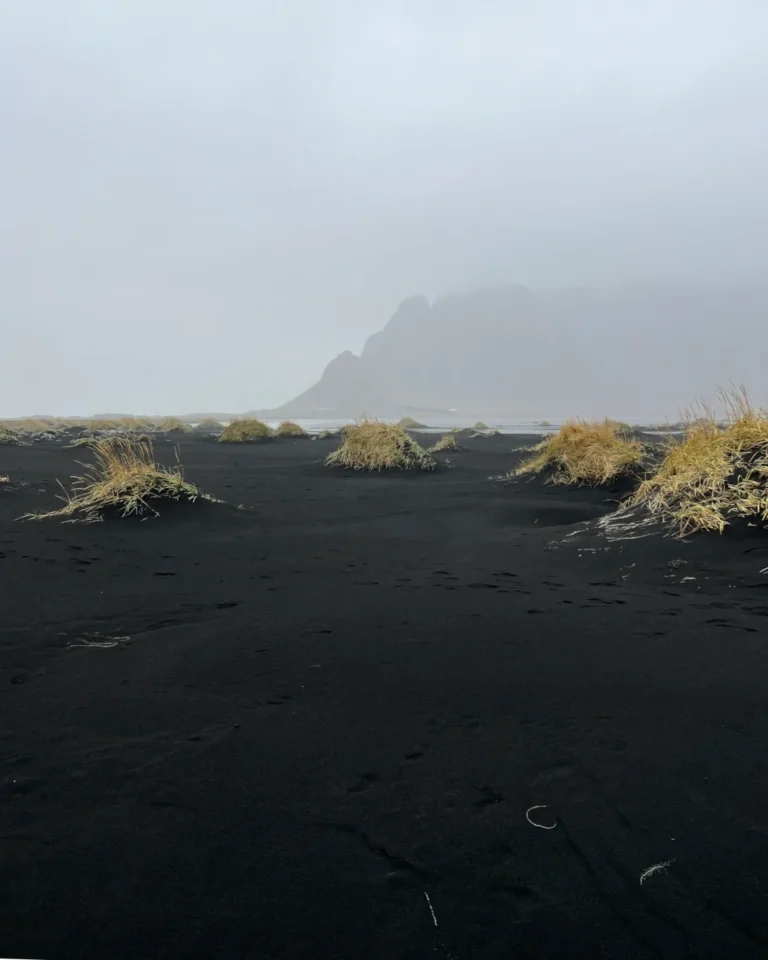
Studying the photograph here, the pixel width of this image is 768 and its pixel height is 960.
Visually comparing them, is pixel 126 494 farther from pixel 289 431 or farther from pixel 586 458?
pixel 289 431

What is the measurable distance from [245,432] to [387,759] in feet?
69.1

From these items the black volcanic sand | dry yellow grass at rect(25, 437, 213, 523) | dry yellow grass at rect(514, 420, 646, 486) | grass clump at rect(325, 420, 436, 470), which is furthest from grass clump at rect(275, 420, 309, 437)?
the black volcanic sand

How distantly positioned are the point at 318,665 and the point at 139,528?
401 centimetres

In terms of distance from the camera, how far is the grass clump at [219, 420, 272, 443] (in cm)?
2175

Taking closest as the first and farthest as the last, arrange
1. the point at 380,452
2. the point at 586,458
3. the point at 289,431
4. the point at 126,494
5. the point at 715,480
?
the point at 715,480 < the point at 126,494 < the point at 586,458 < the point at 380,452 < the point at 289,431

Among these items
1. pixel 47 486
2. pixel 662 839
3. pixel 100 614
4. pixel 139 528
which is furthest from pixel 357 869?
pixel 47 486

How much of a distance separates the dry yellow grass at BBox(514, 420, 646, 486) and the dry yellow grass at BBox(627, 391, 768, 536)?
3016 mm

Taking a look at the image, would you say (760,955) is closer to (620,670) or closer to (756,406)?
(620,670)

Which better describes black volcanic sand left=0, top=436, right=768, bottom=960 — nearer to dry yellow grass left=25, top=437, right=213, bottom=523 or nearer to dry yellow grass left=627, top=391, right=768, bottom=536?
dry yellow grass left=627, top=391, right=768, bottom=536

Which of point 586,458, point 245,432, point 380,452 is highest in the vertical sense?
point 245,432

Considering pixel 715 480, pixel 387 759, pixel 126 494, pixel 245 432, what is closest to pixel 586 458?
pixel 715 480

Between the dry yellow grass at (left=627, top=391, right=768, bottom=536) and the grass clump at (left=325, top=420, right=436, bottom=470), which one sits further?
the grass clump at (left=325, top=420, right=436, bottom=470)

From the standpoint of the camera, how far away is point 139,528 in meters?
6.27

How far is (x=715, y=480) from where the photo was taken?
5379 millimetres
